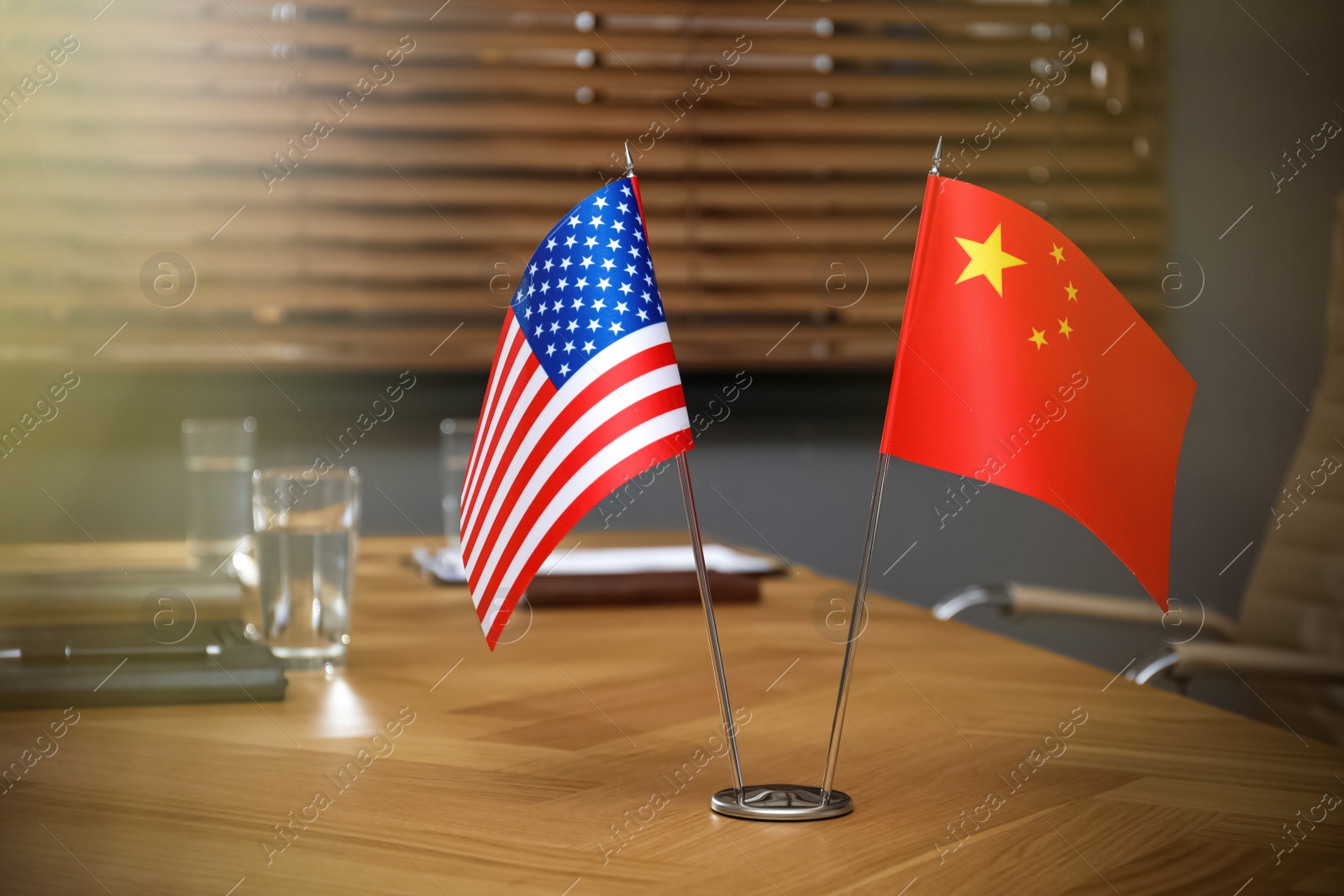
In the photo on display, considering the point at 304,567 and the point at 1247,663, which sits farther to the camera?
the point at 1247,663

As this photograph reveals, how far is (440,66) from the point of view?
2.57 metres

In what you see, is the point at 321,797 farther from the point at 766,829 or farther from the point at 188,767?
the point at 766,829

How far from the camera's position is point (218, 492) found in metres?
1.65

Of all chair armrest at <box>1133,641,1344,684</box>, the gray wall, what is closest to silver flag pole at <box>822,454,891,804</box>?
chair armrest at <box>1133,641,1344,684</box>

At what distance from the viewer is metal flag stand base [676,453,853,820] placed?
0.65 meters

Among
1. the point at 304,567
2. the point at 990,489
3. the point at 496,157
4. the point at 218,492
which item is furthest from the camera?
the point at 990,489

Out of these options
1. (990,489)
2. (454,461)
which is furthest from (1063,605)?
(990,489)

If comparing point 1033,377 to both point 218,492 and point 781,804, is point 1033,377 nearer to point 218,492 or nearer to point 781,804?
point 781,804

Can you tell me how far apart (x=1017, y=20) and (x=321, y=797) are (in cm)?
254

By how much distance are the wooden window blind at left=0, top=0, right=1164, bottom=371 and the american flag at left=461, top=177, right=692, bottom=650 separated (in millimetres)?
1824

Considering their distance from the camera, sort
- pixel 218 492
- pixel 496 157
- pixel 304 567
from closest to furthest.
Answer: pixel 304 567 < pixel 218 492 < pixel 496 157

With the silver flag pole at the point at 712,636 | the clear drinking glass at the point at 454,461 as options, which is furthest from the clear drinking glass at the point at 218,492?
the silver flag pole at the point at 712,636

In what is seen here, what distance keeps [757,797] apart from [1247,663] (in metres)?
0.87

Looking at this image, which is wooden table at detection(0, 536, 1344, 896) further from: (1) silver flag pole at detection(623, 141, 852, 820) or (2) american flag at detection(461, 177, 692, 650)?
(2) american flag at detection(461, 177, 692, 650)
